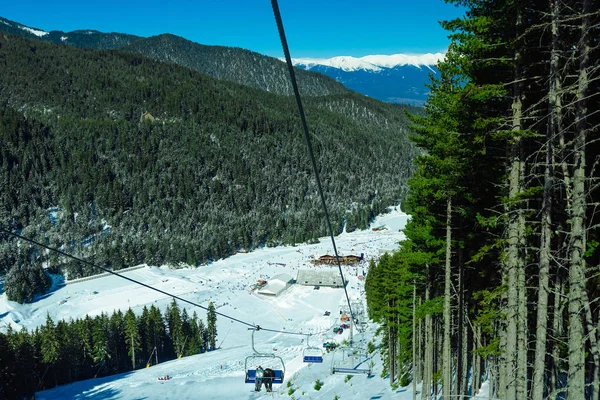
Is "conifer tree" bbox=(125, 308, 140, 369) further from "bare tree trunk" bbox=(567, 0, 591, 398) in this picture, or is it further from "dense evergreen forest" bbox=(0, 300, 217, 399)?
"bare tree trunk" bbox=(567, 0, 591, 398)

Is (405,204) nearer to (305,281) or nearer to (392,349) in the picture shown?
(392,349)

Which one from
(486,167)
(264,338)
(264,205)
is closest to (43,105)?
(264,205)

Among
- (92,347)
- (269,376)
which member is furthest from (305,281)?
(269,376)

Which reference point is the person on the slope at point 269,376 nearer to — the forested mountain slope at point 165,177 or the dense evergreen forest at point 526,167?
the dense evergreen forest at point 526,167

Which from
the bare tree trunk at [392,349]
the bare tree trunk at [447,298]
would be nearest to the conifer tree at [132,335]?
the bare tree trunk at [392,349]

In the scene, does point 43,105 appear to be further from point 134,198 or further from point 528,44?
point 528,44
